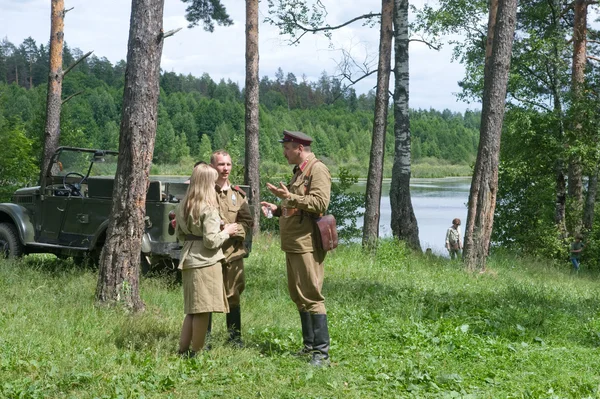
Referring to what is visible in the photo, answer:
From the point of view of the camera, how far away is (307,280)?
6.27m

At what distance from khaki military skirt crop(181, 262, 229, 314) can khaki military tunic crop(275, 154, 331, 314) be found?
2.06 ft

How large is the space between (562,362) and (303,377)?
8.24 feet

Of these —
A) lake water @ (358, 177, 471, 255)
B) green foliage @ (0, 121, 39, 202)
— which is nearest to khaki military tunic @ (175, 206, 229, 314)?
lake water @ (358, 177, 471, 255)

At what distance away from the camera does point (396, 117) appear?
16984 mm

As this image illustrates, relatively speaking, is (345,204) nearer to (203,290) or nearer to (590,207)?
(590,207)

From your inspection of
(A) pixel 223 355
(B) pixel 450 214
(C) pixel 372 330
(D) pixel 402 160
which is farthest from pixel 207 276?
(B) pixel 450 214

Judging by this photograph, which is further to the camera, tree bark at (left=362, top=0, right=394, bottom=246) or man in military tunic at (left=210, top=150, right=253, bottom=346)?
tree bark at (left=362, top=0, right=394, bottom=246)

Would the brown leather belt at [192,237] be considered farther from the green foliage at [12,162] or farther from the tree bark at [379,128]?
the green foliage at [12,162]

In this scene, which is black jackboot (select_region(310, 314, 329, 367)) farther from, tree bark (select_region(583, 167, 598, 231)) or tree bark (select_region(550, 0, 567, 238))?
tree bark (select_region(583, 167, 598, 231))

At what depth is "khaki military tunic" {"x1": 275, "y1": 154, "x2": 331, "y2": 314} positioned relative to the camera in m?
6.25

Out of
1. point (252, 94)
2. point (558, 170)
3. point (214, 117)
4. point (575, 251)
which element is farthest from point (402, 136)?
point (214, 117)

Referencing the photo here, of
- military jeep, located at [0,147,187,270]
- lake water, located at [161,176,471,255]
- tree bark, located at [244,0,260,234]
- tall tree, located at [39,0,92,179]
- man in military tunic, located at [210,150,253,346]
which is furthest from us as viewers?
lake water, located at [161,176,471,255]

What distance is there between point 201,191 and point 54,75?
524 inches

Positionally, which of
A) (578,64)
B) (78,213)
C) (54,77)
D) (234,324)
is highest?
(578,64)
